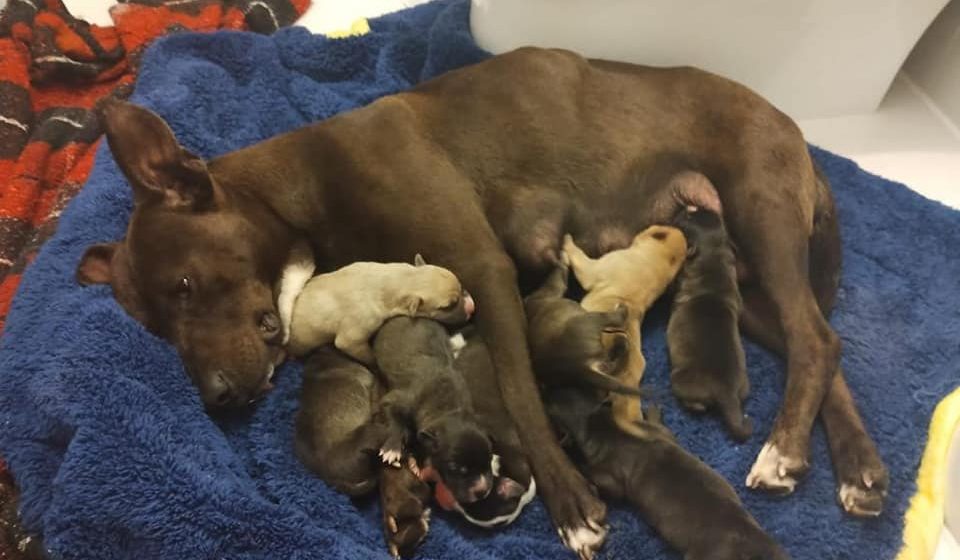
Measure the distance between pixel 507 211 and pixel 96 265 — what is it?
3.67 feet

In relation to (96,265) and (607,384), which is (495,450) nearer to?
(607,384)

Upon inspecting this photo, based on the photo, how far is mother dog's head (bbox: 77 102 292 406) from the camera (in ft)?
7.06

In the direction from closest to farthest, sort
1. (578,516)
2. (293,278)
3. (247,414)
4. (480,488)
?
(480,488), (578,516), (247,414), (293,278)

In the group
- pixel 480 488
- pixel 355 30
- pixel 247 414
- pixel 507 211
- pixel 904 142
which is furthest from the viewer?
pixel 355 30

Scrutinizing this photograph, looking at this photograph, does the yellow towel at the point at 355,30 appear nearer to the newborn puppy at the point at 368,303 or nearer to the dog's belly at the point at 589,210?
the dog's belly at the point at 589,210

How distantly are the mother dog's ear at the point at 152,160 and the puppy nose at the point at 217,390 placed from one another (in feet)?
1.51

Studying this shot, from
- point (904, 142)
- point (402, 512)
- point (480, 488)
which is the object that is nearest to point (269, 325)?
point (402, 512)

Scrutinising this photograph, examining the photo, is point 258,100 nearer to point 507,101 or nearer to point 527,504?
point 507,101

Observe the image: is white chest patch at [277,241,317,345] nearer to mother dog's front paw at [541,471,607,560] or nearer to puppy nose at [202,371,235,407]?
puppy nose at [202,371,235,407]

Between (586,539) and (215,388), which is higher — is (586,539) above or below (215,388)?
below

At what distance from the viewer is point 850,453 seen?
2.21m

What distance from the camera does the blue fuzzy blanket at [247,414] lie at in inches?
72.6

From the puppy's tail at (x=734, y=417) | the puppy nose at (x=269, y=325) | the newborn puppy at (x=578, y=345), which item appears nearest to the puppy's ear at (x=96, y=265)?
the puppy nose at (x=269, y=325)

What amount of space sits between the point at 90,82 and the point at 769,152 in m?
2.58
